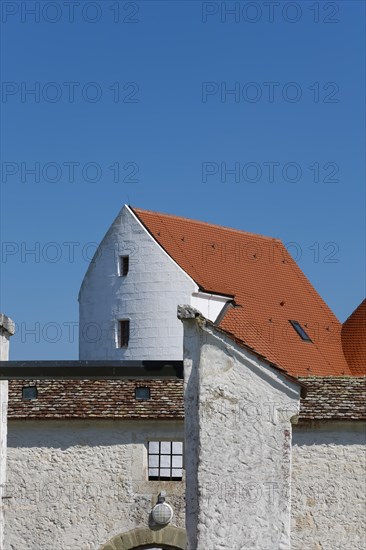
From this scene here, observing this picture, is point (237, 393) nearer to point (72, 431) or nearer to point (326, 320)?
point (72, 431)

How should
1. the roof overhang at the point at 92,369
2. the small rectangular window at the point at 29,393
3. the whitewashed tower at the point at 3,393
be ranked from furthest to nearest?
the small rectangular window at the point at 29,393 → the whitewashed tower at the point at 3,393 → the roof overhang at the point at 92,369

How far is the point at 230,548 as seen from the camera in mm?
4398

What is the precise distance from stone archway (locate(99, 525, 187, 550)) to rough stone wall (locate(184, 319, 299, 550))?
1612cm

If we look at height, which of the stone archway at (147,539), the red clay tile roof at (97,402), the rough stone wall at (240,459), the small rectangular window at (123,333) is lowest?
the stone archway at (147,539)

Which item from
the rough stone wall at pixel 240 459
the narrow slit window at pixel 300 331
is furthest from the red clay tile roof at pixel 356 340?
the rough stone wall at pixel 240 459

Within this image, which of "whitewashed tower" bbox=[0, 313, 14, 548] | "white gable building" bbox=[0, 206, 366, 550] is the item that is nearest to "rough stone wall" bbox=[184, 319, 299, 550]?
"white gable building" bbox=[0, 206, 366, 550]

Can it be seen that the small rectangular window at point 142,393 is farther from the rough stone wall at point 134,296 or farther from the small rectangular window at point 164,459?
the rough stone wall at point 134,296

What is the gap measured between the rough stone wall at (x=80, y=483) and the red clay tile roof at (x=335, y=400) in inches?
101

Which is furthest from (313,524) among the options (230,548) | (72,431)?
(230,548)

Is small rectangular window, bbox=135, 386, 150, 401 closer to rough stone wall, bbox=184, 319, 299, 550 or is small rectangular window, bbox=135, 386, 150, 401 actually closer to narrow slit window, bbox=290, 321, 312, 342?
rough stone wall, bbox=184, 319, 299, 550

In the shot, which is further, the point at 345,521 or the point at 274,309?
the point at 274,309

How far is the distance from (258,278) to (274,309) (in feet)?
5.39

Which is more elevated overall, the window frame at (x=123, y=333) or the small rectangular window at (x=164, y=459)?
the window frame at (x=123, y=333)

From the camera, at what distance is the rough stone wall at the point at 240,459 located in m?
4.39
